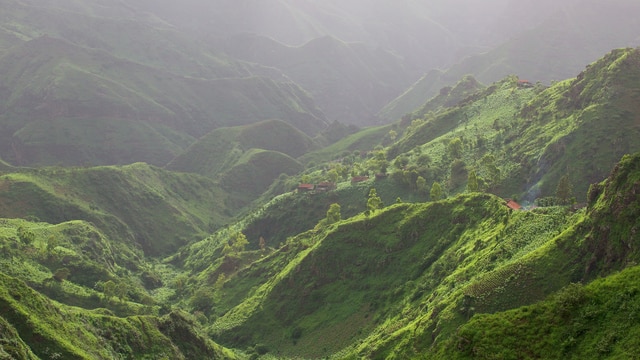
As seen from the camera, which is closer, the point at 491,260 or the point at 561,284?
the point at 561,284

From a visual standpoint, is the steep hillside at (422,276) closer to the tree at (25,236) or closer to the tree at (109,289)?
the tree at (109,289)

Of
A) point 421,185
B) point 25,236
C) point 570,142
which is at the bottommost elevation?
point 421,185

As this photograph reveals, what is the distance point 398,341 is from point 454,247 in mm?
30532

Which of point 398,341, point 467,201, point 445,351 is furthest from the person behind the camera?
Answer: point 467,201

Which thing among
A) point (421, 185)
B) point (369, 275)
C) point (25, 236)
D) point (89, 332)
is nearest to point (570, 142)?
point (421, 185)

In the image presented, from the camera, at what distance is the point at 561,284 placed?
72188mm

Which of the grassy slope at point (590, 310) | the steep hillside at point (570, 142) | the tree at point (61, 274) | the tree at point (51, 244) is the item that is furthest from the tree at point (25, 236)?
the grassy slope at point (590, 310)

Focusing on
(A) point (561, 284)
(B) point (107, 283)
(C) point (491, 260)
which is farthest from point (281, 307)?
(A) point (561, 284)

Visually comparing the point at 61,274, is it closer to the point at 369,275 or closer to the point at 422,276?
the point at 369,275

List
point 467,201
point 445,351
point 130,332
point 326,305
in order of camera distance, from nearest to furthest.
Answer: point 445,351, point 130,332, point 467,201, point 326,305

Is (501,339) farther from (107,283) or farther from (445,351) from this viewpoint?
(107,283)

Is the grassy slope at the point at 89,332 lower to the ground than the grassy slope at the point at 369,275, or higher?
higher

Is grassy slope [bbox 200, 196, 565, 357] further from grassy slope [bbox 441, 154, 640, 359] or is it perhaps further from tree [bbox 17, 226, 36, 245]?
tree [bbox 17, 226, 36, 245]

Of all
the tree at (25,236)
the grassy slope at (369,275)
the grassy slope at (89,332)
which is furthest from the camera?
the tree at (25,236)
